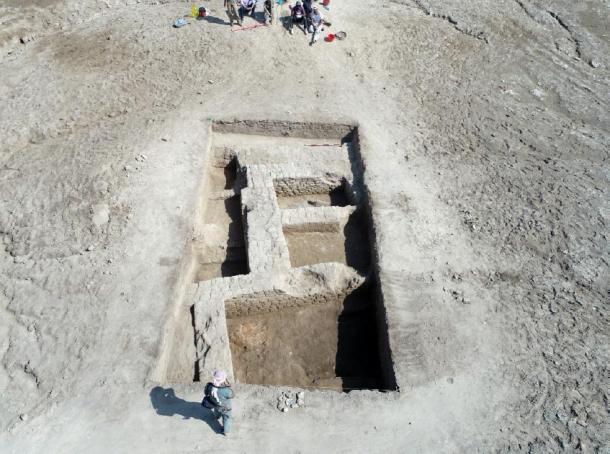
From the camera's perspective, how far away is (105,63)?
12.5 m

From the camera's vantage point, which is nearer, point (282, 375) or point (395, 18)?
point (282, 375)

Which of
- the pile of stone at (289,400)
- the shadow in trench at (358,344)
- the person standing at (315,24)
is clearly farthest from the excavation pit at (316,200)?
the person standing at (315,24)

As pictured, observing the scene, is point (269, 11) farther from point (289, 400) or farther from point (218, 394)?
point (218, 394)

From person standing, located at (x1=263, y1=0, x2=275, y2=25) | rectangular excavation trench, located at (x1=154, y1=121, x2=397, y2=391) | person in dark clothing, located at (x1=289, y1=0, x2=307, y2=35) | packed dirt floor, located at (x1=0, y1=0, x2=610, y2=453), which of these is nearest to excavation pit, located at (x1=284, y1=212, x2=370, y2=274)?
rectangular excavation trench, located at (x1=154, y1=121, x2=397, y2=391)

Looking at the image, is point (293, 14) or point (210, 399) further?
point (293, 14)

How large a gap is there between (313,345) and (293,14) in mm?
10242

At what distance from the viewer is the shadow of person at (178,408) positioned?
6120 millimetres

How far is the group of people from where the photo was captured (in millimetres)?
13242

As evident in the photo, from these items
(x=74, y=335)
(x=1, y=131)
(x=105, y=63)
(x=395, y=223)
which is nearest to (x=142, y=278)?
(x=74, y=335)

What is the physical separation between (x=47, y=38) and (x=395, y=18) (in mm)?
10868

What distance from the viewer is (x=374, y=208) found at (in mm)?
9055

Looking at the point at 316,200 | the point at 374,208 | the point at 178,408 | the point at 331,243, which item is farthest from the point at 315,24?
the point at 178,408

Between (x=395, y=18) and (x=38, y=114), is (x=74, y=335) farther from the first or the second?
(x=395, y=18)

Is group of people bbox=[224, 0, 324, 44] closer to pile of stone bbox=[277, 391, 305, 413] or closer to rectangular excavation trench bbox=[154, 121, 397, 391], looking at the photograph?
rectangular excavation trench bbox=[154, 121, 397, 391]
